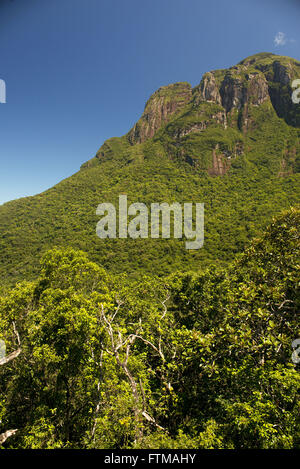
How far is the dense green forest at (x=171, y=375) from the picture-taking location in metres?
5.07

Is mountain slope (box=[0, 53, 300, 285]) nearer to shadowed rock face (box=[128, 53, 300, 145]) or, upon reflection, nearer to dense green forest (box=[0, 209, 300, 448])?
shadowed rock face (box=[128, 53, 300, 145])

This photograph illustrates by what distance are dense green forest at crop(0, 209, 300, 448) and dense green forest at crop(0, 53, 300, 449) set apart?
0.22 feet

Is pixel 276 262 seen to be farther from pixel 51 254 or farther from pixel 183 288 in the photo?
pixel 51 254

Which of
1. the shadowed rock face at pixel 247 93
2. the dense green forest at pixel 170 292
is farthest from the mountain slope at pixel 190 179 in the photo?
the dense green forest at pixel 170 292

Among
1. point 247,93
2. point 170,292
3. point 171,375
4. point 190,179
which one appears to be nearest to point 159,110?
point 247,93

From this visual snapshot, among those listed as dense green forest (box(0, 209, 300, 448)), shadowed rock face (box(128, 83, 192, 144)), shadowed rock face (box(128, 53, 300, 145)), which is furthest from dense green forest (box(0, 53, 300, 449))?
shadowed rock face (box(128, 83, 192, 144))

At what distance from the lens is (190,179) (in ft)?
388

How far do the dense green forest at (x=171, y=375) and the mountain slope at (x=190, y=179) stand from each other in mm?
47563

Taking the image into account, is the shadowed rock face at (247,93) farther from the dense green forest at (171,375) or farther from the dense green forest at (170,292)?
the dense green forest at (171,375)

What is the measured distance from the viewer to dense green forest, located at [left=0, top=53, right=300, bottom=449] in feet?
Result: 18.8

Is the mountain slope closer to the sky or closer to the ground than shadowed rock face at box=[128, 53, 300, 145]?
closer to the ground

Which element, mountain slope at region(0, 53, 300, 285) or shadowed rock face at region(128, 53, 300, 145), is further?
shadowed rock face at region(128, 53, 300, 145)

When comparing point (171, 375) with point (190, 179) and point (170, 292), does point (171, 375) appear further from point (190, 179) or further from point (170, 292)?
point (190, 179)
